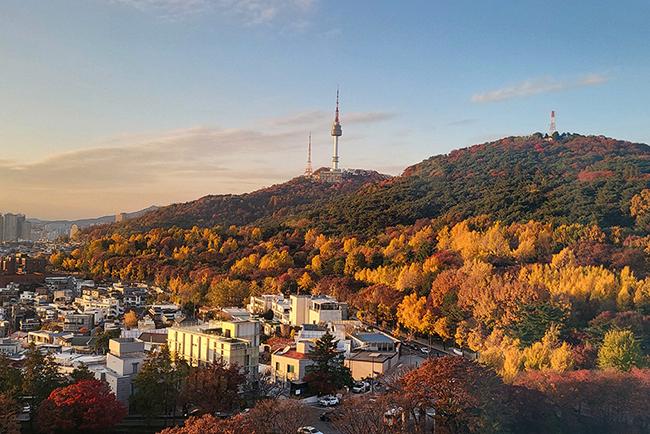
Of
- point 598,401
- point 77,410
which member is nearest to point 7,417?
point 77,410

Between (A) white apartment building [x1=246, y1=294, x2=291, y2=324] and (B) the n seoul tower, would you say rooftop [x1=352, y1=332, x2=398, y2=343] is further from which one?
(B) the n seoul tower

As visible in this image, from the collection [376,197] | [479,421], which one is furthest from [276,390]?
[376,197]

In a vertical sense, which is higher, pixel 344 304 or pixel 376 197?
pixel 376 197

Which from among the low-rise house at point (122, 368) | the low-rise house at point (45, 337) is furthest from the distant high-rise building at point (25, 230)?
the low-rise house at point (122, 368)

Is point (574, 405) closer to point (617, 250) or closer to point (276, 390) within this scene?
point (276, 390)

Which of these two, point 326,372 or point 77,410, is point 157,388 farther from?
point 326,372

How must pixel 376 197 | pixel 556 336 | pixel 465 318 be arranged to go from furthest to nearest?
pixel 376 197, pixel 465 318, pixel 556 336
